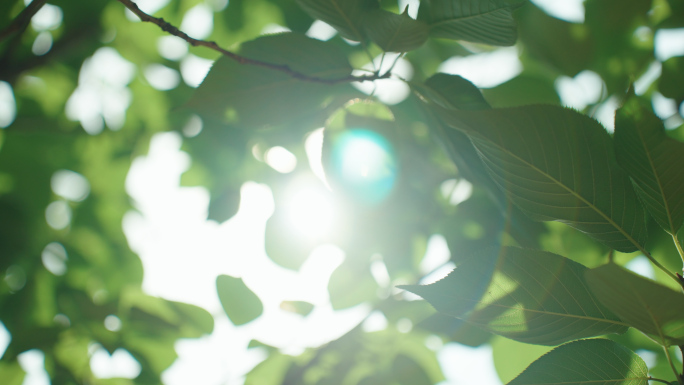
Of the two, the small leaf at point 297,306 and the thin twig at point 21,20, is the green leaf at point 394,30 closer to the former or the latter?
the thin twig at point 21,20

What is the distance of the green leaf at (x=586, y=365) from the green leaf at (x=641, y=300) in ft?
0.22

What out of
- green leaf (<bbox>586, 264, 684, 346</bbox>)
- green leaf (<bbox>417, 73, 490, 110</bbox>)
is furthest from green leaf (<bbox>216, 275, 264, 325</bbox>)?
green leaf (<bbox>586, 264, 684, 346</bbox>)

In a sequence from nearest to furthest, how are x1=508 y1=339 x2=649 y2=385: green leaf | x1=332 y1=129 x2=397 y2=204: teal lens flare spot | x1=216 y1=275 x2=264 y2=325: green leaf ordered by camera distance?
x1=508 y1=339 x2=649 y2=385: green leaf
x1=332 y1=129 x2=397 y2=204: teal lens flare spot
x1=216 y1=275 x2=264 y2=325: green leaf

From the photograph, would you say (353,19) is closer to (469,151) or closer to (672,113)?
(469,151)

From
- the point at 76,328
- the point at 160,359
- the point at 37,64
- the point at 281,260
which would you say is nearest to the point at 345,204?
the point at 281,260

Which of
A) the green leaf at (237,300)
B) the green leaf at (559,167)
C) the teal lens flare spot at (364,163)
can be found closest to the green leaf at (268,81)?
the teal lens flare spot at (364,163)

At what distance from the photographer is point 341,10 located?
56 centimetres

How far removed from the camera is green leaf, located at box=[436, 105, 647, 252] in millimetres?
364

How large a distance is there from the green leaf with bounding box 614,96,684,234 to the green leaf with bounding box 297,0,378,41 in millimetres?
373

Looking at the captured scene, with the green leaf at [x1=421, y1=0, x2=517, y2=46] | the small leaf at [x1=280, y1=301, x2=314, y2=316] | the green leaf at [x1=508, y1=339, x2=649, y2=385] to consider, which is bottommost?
the green leaf at [x1=508, y1=339, x2=649, y2=385]

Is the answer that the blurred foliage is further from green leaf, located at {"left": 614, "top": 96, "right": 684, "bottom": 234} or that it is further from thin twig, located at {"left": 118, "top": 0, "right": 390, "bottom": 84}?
green leaf, located at {"left": 614, "top": 96, "right": 684, "bottom": 234}

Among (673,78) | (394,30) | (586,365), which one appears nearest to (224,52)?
(394,30)

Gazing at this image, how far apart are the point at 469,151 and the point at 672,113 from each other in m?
0.68

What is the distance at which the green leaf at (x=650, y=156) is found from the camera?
347mm
